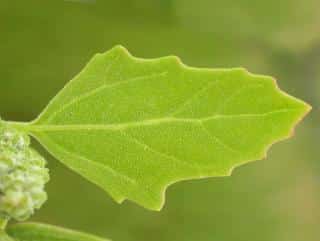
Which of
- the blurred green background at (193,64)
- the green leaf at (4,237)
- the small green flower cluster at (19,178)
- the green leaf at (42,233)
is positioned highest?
the small green flower cluster at (19,178)

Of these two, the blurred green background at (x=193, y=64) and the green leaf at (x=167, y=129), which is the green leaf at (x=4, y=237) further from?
the blurred green background at (x=193, y=64)

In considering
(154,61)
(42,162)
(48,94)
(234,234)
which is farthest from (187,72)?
(234,234)

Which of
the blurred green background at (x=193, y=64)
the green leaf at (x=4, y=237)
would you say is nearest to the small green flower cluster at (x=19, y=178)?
the green leaf at (x=4, y=237)

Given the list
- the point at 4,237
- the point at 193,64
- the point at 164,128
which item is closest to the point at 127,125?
the point at 164,128

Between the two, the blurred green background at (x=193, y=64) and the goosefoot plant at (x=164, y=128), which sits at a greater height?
the goosefoot plant at (x=164, y=128)

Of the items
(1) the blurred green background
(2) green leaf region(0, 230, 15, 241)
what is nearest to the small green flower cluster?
(2) green leaf region(0, 230, 15, 241)

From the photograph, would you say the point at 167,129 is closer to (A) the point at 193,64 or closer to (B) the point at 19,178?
(B) the point at 19,178

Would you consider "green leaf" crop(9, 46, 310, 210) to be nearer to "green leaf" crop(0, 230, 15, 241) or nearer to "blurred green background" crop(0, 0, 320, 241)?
"green leaf" crop(0, 230, 15, 241)
